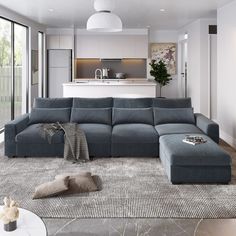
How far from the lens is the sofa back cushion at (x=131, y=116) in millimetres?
6262

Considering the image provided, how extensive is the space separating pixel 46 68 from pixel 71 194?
8.06 meters

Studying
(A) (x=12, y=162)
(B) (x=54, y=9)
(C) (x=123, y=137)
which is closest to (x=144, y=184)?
(C) (x=123, y=137)

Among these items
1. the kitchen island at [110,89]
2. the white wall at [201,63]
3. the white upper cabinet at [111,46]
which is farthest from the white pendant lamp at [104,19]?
the white upper cabinet at [111,46]

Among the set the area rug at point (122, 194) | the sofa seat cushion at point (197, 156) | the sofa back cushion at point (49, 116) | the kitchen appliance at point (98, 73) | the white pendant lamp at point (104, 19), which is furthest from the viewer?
the kitchen appliance at point (98, 73)

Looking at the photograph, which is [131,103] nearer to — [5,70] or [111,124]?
[111,124]

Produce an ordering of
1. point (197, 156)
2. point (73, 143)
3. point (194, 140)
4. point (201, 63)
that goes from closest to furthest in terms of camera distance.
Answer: point (197, 156)
point (194, 140)
point (73, 143)
point (201, 63)

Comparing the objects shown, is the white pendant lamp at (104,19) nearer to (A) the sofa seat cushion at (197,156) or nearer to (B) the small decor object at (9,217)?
(A) the sofa seat cushion at (197,156)

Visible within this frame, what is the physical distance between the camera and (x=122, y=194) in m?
4.07

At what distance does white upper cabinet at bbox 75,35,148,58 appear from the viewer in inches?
456

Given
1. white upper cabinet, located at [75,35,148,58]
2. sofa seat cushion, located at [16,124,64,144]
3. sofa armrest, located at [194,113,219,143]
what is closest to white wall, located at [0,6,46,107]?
white upper cabinet, located at [75,35,148,58]

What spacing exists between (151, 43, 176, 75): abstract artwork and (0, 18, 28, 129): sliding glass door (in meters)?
4.50

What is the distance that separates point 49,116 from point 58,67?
221 inches

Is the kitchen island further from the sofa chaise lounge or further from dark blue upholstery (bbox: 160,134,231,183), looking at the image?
dark blue upholstery (bbox: 160,134,231,183)

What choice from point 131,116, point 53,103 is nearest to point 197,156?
point 131,116
